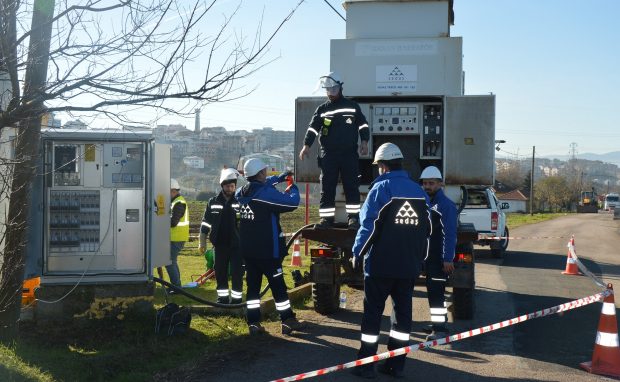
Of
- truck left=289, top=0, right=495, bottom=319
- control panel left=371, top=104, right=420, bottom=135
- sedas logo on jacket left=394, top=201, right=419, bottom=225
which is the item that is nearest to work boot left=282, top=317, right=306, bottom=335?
truck left=289, top=0, right=495, bottom=319

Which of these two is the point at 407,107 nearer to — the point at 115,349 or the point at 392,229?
the point at 392,229

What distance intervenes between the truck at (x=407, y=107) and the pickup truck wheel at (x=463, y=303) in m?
0.01

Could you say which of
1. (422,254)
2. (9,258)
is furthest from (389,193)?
(9,258)

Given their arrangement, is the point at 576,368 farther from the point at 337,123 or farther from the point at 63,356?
the point at 63,356

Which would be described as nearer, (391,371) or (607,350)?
(391,371)

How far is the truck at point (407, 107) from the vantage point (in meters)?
10.1

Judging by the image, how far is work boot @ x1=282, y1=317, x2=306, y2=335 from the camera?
28.2 ft

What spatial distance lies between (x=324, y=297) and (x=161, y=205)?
8.28 feet

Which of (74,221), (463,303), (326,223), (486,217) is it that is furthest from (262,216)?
(486,217)

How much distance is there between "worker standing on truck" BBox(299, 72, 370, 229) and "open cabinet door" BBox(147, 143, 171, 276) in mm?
1794

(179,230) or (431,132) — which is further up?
(431,132)

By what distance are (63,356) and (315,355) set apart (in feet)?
8.33

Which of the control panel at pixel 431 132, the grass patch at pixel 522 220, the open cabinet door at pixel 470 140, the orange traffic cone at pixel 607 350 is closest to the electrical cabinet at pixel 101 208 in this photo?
the control panel at pixel 431 132

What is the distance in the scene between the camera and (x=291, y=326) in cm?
867
